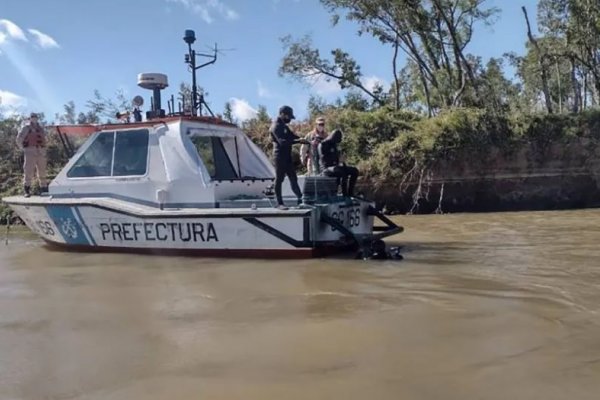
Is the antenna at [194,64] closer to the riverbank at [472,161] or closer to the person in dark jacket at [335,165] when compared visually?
the person in dark jacket at [335,165]

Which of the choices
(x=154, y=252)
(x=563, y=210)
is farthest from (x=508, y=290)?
(x=563, y=210)

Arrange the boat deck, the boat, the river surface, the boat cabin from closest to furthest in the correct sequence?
the river surface → the boat deck → the boat → the boat cabin

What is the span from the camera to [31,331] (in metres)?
4.61

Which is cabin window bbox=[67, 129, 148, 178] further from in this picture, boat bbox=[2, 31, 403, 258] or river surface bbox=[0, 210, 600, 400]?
river surface bbox=[0, 210, 600, 400]

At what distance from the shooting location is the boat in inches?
298

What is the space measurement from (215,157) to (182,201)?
1322 mm

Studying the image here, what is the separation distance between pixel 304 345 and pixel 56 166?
14.9 meters

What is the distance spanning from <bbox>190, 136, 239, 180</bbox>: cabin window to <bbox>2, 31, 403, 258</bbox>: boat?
0.7 inches

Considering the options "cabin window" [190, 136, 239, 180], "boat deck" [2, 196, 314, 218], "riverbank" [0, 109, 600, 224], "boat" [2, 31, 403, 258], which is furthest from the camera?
"riverbank" [0, 109, 600, 224]

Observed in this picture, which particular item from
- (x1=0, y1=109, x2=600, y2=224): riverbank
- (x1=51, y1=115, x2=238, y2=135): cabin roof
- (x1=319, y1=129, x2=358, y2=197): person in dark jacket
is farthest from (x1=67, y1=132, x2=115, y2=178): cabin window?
(x1=0, y1=109, x2=600, y2=224): riverbank

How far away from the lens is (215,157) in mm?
9320

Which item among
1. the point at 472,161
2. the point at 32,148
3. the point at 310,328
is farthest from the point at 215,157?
the point at 472,161

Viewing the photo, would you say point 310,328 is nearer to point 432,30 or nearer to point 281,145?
point 281,145

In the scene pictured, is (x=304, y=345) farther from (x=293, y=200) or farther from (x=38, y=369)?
(x=293, y=200)
